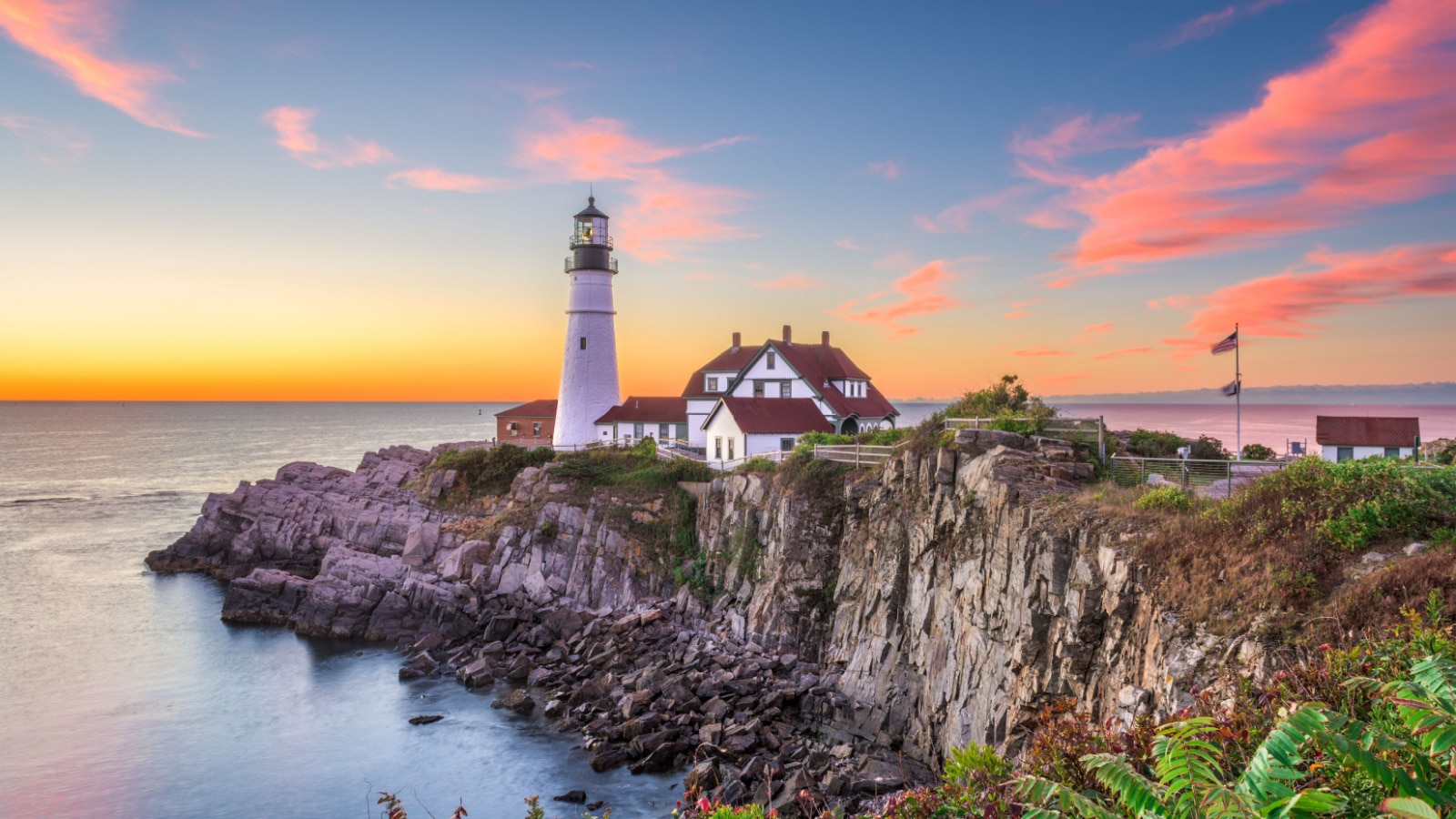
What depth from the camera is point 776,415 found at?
42.0 meters

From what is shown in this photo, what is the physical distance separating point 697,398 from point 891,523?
26633 mm

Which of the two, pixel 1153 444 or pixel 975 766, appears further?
pixel 1153 444

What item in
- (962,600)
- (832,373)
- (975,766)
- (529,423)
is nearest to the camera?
(975,766)

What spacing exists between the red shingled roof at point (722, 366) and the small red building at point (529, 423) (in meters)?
16.2

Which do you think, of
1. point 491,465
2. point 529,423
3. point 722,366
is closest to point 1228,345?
point 722,366

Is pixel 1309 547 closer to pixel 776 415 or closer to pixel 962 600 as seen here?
pixel 962 600

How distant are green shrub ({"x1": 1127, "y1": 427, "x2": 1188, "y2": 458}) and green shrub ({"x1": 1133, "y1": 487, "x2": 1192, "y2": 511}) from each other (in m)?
8.38

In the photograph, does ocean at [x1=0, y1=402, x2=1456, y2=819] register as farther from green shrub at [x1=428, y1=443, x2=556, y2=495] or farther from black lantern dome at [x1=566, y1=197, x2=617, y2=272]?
black lantern dome at [x1=566, y1=197, x2=617, y2=272]

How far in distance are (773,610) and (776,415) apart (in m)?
14.8

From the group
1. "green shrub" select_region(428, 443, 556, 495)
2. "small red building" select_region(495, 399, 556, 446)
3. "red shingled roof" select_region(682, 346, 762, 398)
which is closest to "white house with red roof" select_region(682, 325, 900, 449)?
"red shingled roof" select_region(682, 346, 762, 398)

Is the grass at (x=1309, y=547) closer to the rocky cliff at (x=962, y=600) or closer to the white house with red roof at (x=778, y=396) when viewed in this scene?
the rocky cliff at (x=962, y=600)

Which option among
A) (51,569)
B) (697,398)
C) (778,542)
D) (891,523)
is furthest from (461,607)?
(51,569)

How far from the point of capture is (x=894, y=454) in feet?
91.8

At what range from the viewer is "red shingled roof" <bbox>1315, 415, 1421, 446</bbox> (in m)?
31.3
